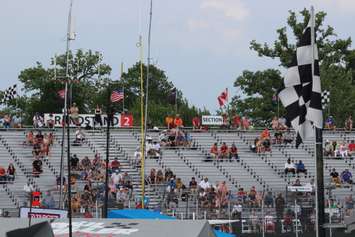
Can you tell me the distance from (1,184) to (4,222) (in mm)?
23023

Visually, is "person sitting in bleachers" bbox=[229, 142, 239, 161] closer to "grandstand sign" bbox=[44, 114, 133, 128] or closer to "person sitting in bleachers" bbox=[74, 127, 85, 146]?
"person sitting in bleachers" bbox=[74, 127, 85, 146]

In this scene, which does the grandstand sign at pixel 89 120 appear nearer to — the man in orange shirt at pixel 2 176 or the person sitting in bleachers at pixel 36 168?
the person sitting in bleachers at pixel 36 168

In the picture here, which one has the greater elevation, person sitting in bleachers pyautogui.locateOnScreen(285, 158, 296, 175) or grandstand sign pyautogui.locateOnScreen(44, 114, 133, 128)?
grandstand sign pyautogui.locateOnScreen(44, 114, 133, 128)

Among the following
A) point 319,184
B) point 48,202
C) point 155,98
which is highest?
point 155,98

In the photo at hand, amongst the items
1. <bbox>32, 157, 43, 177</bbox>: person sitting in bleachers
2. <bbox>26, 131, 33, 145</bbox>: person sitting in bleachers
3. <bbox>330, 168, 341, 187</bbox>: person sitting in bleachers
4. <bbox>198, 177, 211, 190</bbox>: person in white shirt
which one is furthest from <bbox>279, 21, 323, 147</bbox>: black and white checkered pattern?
<bbox>26, 131, 33, 145</bbox>: person sitting in bleachers

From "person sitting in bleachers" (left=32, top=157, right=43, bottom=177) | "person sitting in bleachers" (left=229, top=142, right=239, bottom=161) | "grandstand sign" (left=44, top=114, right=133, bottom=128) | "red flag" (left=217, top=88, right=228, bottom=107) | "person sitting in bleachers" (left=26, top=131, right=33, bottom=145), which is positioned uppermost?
"red flag" (left=217, top=88, right=228, bottom=107)

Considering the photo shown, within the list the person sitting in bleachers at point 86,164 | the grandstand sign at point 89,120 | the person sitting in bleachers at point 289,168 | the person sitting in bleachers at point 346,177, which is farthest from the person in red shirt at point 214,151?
the person sitting in bleachers at point 86,164

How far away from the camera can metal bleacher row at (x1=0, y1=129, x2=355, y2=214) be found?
31.2 metres

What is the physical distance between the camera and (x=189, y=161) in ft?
111

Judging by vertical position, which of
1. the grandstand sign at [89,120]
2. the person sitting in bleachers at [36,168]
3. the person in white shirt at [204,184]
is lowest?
the person in white shirt at [204,184]

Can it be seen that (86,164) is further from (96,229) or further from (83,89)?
(83,89)

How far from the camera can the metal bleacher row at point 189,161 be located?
31.2 m

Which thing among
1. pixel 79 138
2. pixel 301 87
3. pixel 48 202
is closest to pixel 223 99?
pixel 79 138

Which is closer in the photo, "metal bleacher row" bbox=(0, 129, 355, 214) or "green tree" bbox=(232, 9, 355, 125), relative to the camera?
"metal bleacher row" bbox=(0, 129, 355, 214)
